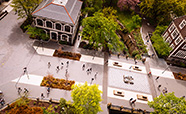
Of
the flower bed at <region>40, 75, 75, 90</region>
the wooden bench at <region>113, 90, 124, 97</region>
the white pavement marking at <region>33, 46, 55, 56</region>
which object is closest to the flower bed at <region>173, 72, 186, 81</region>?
the wooden bench at <region>113, 90, 124, 97</region>

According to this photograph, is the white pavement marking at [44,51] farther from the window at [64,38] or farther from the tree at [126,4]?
the tree at [126,4]

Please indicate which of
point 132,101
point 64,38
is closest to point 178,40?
point 132,101

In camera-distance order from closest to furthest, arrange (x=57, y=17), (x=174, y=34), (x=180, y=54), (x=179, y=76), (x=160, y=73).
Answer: (x=57, y=17) → (x=179, y=76) → (x=160, y=73) → (x=180, y=54) → (x=174, y=34)

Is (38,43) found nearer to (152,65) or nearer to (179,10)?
(152,65)

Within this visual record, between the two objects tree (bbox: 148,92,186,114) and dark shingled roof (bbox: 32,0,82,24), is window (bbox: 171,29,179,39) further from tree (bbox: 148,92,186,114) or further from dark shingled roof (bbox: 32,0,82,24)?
dark shingled roof (bbox: 32,0,82,24)

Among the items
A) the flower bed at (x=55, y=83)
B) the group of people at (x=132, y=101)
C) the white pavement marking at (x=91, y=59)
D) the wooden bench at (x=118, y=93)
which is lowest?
the group of people at (x=132, y=101)

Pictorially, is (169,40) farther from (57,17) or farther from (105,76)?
(57,17)

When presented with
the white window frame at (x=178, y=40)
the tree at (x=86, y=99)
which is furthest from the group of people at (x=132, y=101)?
the white window frame at (x=178, y=40)
